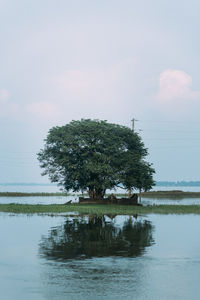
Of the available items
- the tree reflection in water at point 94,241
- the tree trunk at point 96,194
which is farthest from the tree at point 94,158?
the tree reflection in water at point 94,241

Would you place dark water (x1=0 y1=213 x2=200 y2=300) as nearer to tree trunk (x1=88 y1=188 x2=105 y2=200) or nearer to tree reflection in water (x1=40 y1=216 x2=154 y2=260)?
tree reflection in water (x1=40 y1=216 x2=154 y2=260)

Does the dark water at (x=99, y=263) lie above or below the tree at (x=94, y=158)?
below

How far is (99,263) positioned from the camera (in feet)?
60.0

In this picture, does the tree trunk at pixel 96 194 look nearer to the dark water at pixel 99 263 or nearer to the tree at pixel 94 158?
the tree at pixel 94 158

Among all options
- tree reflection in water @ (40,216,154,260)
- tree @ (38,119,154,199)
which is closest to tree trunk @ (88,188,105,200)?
tree @ (38,119,154,199)

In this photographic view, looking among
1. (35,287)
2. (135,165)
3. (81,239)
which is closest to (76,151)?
(135,165)

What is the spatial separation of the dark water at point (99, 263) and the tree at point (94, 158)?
2954 centimetres

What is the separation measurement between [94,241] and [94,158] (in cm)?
3611

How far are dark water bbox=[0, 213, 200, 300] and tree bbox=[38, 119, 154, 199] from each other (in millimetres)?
29540

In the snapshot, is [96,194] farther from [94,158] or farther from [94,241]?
[94,241]

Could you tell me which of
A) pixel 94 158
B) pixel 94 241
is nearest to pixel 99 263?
pixel 94 241

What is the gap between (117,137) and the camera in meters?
63.6

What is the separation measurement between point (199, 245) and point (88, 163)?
1443 inches

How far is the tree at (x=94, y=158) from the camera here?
200 ft
